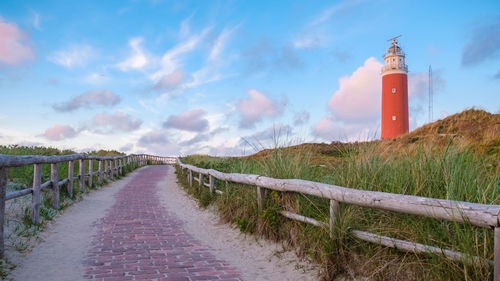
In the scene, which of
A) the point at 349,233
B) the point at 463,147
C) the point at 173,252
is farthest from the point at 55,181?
the point at 463,147

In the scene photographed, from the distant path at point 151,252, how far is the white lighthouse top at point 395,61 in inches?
1261

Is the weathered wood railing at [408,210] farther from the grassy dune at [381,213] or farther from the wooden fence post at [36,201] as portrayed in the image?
the wooden fence post at [36,201]

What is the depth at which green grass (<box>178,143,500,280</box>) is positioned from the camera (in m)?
3.52

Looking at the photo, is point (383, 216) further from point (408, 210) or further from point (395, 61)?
point (395, 61)

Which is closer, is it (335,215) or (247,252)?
(335,215)

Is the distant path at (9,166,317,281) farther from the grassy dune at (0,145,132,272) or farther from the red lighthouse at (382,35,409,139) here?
the red lighthouse at (382,35,409,139)

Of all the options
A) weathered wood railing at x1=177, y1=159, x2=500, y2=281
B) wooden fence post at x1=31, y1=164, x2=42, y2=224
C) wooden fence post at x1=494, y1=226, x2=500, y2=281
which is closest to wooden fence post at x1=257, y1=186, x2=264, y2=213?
weathered wood railing at x1=177, y1=159, x2=500, y2=281

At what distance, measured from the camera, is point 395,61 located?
35.6 m

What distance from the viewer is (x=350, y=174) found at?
5.47 meters

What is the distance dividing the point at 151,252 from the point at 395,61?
116ft

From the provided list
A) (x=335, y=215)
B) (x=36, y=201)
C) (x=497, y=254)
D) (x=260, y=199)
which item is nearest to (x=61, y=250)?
(x=36, y=201)

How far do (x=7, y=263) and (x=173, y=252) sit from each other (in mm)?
2198

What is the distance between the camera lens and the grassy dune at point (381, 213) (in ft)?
11.6

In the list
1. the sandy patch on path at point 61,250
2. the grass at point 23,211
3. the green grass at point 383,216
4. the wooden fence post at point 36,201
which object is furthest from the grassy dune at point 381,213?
the wooden fence post at point 36,201
